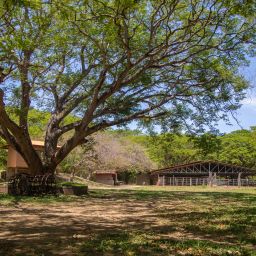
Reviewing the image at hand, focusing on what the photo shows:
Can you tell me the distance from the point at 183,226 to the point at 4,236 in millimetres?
4057

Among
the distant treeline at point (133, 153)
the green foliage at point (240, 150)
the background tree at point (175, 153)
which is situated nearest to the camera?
the distant treeline at point (133, 153)

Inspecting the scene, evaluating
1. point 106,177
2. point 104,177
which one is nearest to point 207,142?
point 106,177

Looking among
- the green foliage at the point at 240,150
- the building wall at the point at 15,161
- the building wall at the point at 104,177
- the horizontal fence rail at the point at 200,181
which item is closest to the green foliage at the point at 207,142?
the building wall at the point at 15,161

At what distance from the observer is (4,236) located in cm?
812

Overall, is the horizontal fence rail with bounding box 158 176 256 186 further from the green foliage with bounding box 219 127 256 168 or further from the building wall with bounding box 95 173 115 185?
the green foliage with bounding box 219 127 256 168

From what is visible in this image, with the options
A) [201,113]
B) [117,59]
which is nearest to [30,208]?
[117,59]

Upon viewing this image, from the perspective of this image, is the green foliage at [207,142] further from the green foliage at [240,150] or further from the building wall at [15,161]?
the green foliage at [240,150]

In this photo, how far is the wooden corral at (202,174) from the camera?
164 feet

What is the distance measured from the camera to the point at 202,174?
55344 mm

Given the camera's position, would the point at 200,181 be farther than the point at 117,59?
Yes

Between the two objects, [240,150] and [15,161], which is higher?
[240,150]

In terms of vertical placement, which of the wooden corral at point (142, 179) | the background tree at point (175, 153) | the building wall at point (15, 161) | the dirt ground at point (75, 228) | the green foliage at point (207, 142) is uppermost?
the background tree at point (175, 153)

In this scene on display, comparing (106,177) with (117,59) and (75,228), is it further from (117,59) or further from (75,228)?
(75,228)

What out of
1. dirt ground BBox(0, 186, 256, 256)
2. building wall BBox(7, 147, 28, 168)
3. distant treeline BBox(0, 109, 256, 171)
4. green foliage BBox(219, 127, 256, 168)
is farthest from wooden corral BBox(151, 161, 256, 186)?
dirt ground BBox(0, 186, 256, 256)
